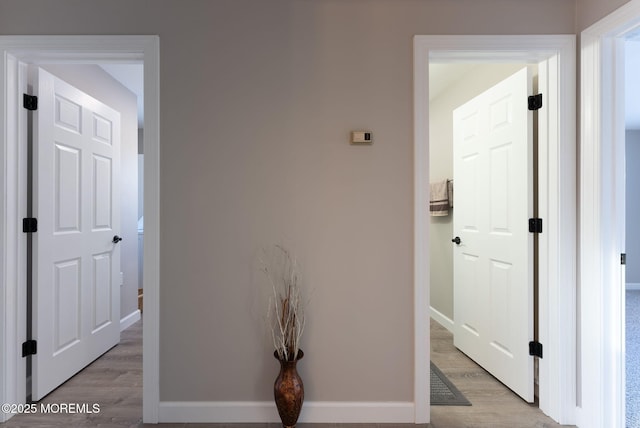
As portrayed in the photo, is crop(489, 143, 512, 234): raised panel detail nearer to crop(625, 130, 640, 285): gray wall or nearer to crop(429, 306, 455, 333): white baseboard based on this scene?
crop(429, 306, 455, 333): white baseboard

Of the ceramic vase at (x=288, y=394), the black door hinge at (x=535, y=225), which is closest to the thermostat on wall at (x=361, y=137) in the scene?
the black door hinge at (x=535, y=225)

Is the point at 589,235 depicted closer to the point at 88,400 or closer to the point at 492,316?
the point at 492,316

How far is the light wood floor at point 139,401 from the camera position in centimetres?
172

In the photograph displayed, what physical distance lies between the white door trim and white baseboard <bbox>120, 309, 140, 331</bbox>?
3.59 meters

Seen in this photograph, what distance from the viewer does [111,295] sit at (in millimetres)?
2686

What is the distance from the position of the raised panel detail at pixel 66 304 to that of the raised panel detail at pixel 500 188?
2893 millimetres

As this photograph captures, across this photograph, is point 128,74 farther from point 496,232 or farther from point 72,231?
point 496,232

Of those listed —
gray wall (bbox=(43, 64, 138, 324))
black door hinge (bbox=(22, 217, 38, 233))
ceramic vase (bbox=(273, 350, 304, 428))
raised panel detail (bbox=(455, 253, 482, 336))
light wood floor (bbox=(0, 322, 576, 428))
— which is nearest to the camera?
ceramic vase (bbox=(273, 350, 304, 428))

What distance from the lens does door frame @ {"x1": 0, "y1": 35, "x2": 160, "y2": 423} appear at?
A: 1.73 metres

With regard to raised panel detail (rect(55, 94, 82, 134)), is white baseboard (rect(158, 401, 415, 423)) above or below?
below

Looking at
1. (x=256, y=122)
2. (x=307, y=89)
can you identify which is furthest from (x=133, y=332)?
(x=307, y=89)

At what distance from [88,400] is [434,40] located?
2.90m

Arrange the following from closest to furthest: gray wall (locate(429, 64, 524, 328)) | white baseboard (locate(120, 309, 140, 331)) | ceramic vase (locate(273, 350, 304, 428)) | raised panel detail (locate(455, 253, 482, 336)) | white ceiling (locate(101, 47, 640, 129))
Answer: ceramic vase (locate(273, 350, 304, 428)) < raised panel detail (locate(455, 253, 482, 336)) < white ceiling (locate(101, 47, 640, 129)) < gray wall (locate(429, 64, 524, 328)) < white baseboard (locate(120, 309, 140, 331))

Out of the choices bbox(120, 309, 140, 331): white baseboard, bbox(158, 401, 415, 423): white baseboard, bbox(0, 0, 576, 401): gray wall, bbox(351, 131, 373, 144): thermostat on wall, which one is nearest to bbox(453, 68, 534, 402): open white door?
bbox(0, 0, 576, 401): gray wall
